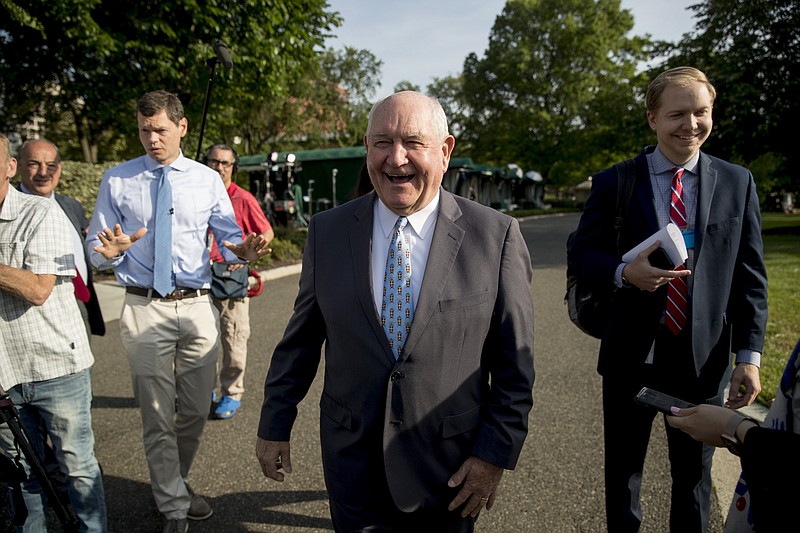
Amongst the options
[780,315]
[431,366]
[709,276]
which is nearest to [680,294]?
[709,276]

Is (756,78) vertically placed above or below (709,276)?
above

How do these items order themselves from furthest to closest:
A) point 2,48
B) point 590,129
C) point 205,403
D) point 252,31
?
point 590,129 < point 2,48 < point 252,31 < point 205,403

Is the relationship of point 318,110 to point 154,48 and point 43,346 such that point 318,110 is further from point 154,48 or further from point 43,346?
point 43,346

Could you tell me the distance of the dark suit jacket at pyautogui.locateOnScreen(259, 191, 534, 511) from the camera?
190 cm

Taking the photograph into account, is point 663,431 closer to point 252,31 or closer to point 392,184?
point 392,184

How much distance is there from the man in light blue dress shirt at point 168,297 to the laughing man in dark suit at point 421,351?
4.33ft

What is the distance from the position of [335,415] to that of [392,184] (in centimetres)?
85

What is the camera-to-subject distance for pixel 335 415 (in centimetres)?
203

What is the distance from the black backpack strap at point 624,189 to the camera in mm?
2455

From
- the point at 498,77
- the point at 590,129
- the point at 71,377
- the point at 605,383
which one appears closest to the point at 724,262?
the point at 605,383

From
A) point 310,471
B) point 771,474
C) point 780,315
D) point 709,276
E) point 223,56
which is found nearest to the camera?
point 771,474

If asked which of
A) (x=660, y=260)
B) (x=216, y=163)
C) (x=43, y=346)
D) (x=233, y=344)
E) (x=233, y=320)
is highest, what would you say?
(x=216, y=163)

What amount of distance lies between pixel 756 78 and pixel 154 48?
63.4 feet

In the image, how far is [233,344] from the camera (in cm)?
486
